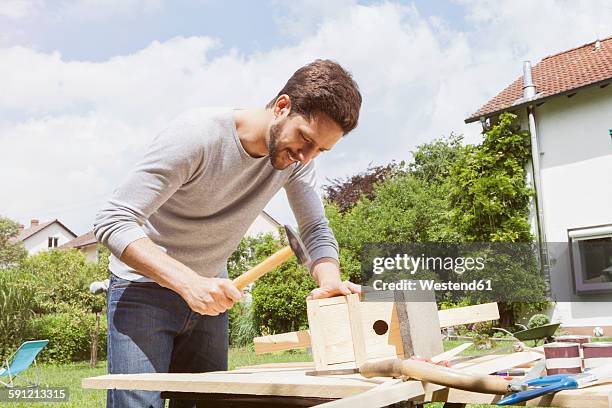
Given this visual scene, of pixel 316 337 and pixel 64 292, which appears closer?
pixel 316 337

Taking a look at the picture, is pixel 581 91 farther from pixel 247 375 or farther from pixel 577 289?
pixel 247 375

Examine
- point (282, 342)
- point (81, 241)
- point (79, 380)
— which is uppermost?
point (81, 241)

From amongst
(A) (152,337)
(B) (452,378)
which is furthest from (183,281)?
(B) (452,378)

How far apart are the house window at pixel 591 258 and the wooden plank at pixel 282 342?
41.5 feet

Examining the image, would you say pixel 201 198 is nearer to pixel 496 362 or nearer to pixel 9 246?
pixel 496 362

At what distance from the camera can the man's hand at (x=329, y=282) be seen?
2.04 m

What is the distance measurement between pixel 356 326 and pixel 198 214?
614 millimetres

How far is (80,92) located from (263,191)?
42.6 m

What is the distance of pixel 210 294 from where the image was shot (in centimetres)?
182

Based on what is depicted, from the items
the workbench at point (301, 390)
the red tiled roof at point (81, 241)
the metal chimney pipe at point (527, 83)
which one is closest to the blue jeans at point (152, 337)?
the workbench at point (301, 390)

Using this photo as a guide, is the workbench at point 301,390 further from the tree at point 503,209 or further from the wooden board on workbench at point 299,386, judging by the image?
the tree at point 503,209

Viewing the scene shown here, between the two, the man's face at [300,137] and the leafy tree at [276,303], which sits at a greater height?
the man's face at [300,137]

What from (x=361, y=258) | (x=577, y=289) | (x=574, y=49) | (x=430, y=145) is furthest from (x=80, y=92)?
(x=577, y=289)

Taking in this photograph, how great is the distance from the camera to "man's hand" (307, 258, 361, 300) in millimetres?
2039
